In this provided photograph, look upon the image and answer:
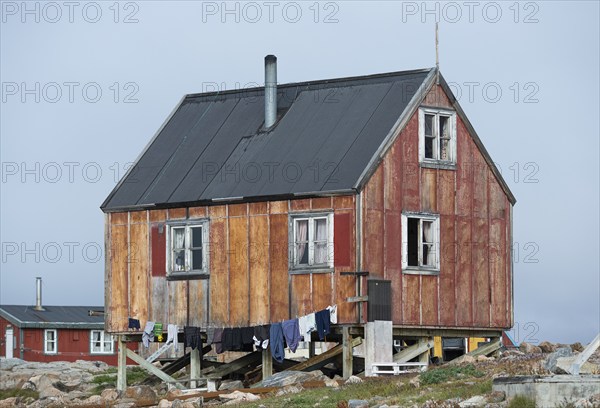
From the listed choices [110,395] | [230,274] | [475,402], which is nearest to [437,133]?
[230,274]

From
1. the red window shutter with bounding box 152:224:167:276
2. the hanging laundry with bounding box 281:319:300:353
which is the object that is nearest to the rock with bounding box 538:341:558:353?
the hanging laundry with bounding box 281:319:300:353

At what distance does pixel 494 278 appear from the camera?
4484cm

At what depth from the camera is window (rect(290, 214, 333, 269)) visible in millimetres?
41219

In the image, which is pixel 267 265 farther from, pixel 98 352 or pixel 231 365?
pixel 98 352

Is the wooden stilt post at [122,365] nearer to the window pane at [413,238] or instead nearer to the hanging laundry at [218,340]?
the hanging laundry at [218,340]

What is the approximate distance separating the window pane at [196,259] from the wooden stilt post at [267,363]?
3306 millimetres

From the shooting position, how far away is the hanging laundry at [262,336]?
42.2 metres

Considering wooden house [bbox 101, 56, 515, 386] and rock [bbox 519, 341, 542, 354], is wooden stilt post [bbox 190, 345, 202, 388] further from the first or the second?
rock [bbox 519, 341, 542, 354]

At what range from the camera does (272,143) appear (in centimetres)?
4509

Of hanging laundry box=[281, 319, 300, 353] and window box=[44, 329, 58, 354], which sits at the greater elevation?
hanging laundry box=[281, 319, 300, 353]

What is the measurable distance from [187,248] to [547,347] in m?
11.4

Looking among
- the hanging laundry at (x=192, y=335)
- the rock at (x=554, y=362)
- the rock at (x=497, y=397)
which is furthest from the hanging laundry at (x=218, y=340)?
the rock at (x=497, y=397)

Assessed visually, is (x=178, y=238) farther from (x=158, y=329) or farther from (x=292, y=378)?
(x=292, y=378)

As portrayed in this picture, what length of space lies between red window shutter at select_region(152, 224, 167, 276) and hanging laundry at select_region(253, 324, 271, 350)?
426 cm
